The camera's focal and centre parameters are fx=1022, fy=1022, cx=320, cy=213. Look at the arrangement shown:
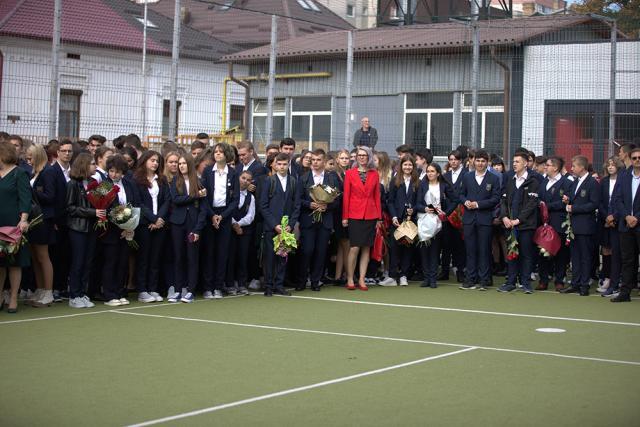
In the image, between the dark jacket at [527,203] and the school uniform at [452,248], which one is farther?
the school uniform at [452,248]

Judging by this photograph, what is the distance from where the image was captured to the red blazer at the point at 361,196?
48.5 ft

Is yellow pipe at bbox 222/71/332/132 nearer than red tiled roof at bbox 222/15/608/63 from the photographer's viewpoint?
No

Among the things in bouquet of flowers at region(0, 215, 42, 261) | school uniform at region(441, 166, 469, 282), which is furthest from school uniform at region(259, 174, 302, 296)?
bouquet of flowers at region(0, 215, 42, 261)

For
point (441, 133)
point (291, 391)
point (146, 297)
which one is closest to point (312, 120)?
point (441, 133)

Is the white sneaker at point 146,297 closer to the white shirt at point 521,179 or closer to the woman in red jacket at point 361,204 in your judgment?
the woman in red jacket at point 361,204

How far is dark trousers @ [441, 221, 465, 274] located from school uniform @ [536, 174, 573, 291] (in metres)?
1.46

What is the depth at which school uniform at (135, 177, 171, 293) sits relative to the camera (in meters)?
13.0

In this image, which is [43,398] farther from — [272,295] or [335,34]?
[335,34]

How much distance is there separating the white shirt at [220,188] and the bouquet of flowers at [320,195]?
1493 millimetres

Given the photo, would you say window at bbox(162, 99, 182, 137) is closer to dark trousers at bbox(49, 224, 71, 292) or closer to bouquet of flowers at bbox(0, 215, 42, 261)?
dark trousers at bbox(49, 224, 71, 292)

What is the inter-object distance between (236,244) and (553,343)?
214 inches

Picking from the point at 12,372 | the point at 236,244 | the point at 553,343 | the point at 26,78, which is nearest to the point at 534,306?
the point at 553,343

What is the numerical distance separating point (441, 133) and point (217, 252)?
13509mm

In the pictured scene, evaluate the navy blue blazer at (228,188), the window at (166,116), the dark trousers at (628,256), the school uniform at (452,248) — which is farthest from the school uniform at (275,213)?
the window at (166,116)
